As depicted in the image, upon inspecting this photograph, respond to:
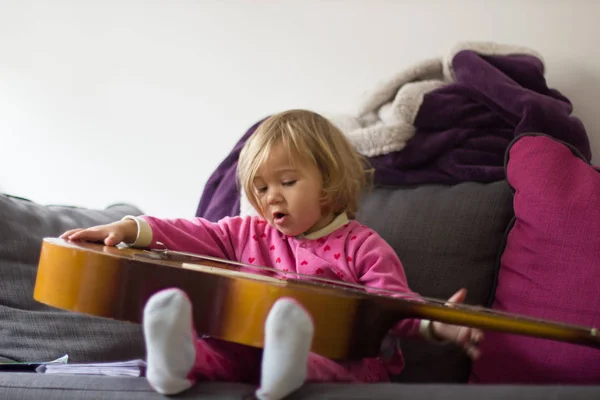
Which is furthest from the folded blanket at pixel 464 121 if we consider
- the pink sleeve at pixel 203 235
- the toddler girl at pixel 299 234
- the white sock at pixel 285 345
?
the white sock at pixel 285 345

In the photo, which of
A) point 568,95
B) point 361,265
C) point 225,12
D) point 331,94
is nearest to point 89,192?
point 225,12

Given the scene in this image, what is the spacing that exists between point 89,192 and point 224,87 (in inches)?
24.8

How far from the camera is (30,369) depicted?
1229 mm

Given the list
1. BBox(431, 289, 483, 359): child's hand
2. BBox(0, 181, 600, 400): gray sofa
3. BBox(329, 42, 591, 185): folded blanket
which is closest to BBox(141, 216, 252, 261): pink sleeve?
BBox(0, 181, 600, 400): gray sofa

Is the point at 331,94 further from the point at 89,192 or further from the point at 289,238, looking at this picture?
the point at 89,192

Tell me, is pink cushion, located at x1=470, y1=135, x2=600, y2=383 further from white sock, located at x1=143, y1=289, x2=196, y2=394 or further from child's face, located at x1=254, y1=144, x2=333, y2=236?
white sock, located at x1=143, y1=289, x2=196, y2=394

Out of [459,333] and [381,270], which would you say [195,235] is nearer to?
[381,270]

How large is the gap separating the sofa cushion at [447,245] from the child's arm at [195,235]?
313 millimetres

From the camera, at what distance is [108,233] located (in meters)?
1.27

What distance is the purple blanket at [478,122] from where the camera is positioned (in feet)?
5.05

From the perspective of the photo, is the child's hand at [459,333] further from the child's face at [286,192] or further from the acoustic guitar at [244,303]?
the child's face at [286,192]

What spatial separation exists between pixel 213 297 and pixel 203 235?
18.7 inches

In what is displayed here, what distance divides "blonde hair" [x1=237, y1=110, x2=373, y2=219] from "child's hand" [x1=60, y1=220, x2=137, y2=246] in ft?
0.81

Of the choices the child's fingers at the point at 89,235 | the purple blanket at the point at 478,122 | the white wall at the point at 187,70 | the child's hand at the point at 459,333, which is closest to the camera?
the child's hand at the point at 459,333
